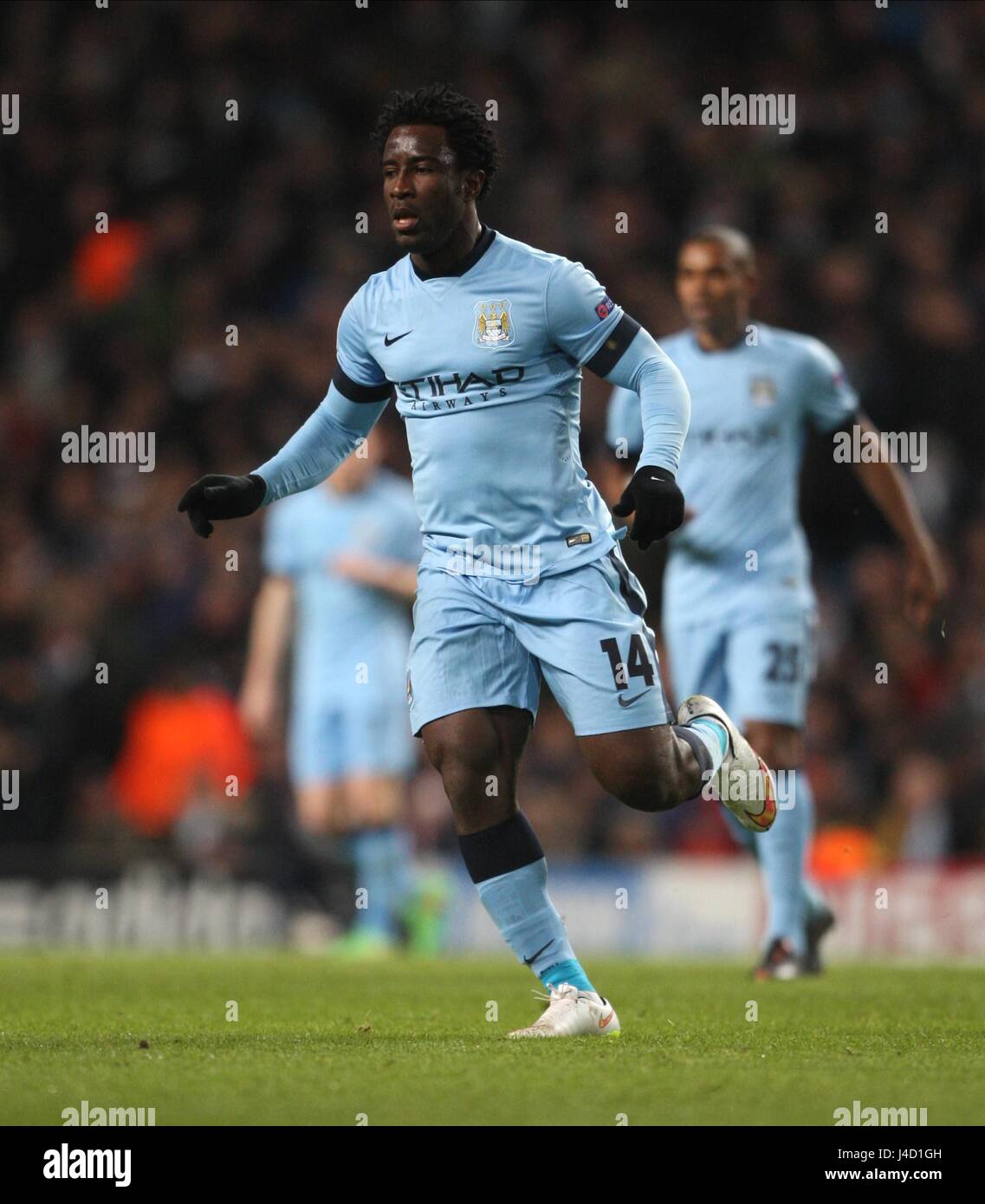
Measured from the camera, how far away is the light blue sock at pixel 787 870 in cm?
804

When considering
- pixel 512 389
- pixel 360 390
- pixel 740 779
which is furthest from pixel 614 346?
pixel 740 779

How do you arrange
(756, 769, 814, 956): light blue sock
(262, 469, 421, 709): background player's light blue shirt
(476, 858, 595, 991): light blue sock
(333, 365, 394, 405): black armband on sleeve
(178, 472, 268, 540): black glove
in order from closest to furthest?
1. (476, 858, 595, 991): light blue sock
2. (178, 472, 268, 540): black glove
3. (333, 365, 394, 405): black armband on sleeve
4. (756, 769, 814, 956): light blue sock
5. (262, 469, 421, 709): background player's light blue shirt

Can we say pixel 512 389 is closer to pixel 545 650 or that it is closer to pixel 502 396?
pixel 502 396

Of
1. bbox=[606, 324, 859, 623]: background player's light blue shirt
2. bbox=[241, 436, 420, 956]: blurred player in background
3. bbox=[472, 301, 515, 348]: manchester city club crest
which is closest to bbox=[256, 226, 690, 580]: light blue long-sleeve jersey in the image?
bbox=[472, 301, 515, 348]: manchester city club crest

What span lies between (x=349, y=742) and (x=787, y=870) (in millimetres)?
3570

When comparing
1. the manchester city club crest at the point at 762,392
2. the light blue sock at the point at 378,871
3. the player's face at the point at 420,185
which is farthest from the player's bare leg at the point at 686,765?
the light blue sock at the point at 378,871

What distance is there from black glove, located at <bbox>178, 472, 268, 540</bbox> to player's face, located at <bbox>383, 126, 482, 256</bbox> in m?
0.86

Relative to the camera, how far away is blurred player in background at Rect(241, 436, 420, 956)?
11.0 metres

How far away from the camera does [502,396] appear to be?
5.67 meters

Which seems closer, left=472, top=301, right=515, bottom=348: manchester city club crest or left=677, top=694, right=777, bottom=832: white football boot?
left=472, top=301, right=515, bottom=348: manchester city club crest

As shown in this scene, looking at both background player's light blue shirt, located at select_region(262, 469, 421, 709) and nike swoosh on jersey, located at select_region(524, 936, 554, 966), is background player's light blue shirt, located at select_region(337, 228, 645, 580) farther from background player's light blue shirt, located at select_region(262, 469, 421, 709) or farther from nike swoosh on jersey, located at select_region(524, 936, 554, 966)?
background player's light blue shirt, located at select_region(262, 469, 421, 709)
